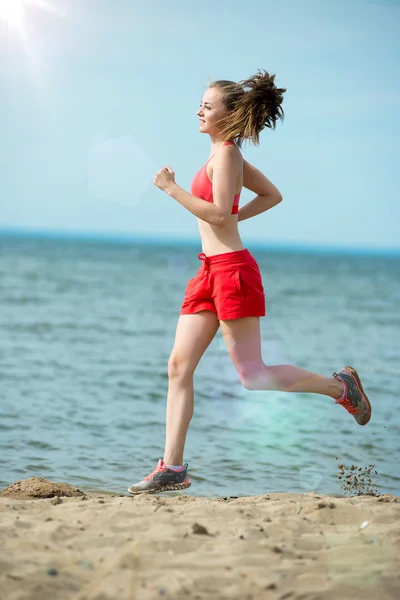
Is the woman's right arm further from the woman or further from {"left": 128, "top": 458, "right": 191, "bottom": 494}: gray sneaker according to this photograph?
{"left": 128, "top": 458, "right": 191, "bottom": 494}: gray sneaker

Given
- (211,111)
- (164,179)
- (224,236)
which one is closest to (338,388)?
(224,236)

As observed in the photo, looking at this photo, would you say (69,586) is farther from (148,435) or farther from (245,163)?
(148,435)

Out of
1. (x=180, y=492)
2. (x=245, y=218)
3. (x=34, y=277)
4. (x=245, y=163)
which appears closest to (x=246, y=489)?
(x=180, y=492)

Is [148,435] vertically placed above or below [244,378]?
below

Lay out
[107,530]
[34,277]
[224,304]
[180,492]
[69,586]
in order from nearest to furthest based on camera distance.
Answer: [69,586] → [107,530] → [224,304] → [180,492] → [34,277]

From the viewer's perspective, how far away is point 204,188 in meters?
4.61

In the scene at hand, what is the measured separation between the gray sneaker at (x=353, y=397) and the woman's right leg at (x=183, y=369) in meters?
0.96

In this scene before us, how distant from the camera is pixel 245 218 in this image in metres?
5.09

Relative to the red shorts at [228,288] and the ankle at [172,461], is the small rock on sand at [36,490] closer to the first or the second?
the ankle at [172,461]

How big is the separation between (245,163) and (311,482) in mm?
2765

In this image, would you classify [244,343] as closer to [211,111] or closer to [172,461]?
[172,461]

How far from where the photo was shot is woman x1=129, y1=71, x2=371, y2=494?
4.51 meters

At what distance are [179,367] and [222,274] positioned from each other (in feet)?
1.97

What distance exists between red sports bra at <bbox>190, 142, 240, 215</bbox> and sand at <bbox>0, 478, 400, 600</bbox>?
66.9 inches
